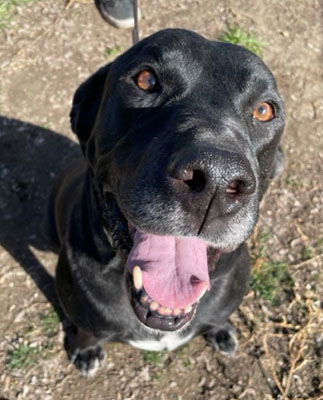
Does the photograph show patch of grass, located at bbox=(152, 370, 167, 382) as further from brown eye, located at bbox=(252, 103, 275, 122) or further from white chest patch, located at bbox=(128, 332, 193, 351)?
brown eye, located at bbox=(252, 103, 275, 122)

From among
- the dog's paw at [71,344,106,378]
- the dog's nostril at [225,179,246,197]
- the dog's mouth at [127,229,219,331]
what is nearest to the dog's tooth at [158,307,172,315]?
the dog's mouth at [127,229,219,331]

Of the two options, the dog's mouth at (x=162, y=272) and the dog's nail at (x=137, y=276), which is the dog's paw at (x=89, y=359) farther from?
the dog's nail at (x=137, y=276)

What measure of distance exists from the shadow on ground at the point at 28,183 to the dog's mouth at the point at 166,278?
1.67 meters

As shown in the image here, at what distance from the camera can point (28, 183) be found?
4547 mm

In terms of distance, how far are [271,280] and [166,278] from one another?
1876 millimetres

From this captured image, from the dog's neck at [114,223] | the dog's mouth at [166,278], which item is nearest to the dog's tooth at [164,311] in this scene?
the dog's mouth at [166,278]

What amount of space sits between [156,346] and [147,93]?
1512 millimetres

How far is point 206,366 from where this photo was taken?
3.86 meters

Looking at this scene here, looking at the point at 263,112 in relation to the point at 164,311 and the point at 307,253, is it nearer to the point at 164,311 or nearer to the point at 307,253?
the point at 164,311

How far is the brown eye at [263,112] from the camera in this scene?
2.66m

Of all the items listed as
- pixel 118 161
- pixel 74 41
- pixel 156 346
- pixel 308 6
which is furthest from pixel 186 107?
pixel 308 6

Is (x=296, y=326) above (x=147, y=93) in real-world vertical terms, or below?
below

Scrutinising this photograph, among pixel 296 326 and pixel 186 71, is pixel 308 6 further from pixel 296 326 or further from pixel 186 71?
pixel 186 71

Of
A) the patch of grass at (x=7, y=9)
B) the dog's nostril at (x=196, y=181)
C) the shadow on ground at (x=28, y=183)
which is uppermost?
the dog's nostril at (x=196, y=181)
